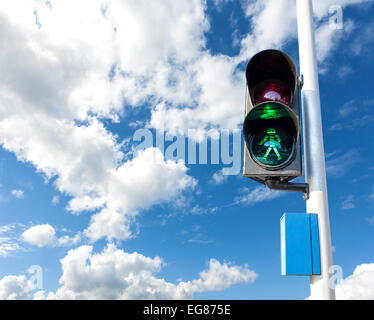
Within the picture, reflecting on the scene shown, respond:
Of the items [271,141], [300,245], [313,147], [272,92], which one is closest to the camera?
[300,245]

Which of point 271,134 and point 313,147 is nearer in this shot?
point 271,134

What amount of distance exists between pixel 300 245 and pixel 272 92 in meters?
1.56

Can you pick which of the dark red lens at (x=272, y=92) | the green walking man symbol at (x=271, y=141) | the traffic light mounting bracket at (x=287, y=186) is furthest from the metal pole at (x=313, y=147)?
the green walking man symbol at (x=271, y=141)

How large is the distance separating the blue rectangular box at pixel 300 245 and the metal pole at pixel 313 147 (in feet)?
0.21

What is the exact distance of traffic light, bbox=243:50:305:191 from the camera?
10.3 feet

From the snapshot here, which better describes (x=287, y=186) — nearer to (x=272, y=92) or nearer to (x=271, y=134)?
(x=271, y=134)

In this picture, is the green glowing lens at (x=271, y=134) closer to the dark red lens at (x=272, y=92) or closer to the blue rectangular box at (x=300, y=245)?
the dark red lens at (x=272, y=92)

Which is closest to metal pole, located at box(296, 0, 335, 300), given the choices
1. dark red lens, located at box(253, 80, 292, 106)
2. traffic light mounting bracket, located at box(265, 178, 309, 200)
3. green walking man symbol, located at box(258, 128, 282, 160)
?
traffic light mounting bracket, located at box(265, 178, 309, 200)

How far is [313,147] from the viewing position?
3404mm

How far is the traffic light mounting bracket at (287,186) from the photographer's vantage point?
3.29 m

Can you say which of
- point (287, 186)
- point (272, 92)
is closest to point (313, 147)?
point (287, 186)
